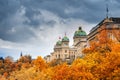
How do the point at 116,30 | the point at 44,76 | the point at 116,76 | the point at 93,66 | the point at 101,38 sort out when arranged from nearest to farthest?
the point at 116,76, the point at 93,66, the point at 44,76, the point at 101,38, the point at 116,30

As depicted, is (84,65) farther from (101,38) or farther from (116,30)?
(116,30)

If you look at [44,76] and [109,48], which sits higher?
[109,48]

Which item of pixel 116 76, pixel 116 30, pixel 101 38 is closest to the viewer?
pixel 116 76

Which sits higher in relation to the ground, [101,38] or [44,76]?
[101,38]

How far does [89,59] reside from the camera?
3172 inches

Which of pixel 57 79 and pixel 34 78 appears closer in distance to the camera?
pixel 57 79

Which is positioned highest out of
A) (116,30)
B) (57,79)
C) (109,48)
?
(116,30)

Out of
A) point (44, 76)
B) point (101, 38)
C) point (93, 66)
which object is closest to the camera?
point (93, 66)

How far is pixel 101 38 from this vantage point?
121750mm

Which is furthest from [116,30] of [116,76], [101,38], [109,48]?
[116,76]

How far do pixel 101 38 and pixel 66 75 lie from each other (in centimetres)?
4536

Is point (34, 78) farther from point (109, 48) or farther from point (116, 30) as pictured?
point (116, 30)

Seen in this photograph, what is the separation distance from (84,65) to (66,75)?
3.98 m

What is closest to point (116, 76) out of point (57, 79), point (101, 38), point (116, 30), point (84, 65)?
point (84, 65)
